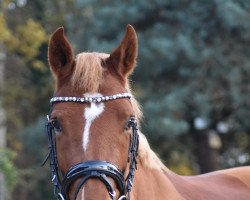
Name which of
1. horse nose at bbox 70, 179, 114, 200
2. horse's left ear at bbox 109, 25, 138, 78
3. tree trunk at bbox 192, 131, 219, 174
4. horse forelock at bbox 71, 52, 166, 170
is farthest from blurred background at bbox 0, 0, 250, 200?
horse nose at bbox 70, 179, 114, 200

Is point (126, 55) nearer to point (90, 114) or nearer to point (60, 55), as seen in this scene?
point (60, 55)

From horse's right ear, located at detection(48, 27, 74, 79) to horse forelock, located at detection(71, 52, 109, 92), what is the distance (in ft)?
0.27

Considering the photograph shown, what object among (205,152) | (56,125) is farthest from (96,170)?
(205,152)

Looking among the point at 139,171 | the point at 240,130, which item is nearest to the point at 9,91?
the point at 240,130

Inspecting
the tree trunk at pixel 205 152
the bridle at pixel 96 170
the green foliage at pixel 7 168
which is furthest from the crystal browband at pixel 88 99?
the tree trunk at pixel 205 152

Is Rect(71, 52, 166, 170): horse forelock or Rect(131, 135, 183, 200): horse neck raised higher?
Rect(71, 52, 166, 170): horse forelock

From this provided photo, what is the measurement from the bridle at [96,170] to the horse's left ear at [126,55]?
0.18 meters

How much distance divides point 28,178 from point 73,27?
16.2ft

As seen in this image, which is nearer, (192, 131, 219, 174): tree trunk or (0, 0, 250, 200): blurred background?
(0, 0, 250, 200): blurred background

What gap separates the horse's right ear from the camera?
4.05m

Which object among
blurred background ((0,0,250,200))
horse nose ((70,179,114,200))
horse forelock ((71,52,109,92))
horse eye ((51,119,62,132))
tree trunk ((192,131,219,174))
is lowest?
horse nose ((70,179,114,200))

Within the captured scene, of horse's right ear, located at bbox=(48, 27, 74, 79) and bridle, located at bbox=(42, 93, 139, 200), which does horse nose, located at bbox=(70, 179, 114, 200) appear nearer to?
bridle, located at bbox=(42, 93, 139, 200)

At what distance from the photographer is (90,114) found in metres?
3.84

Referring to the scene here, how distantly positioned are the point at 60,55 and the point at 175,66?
13.7 metres
